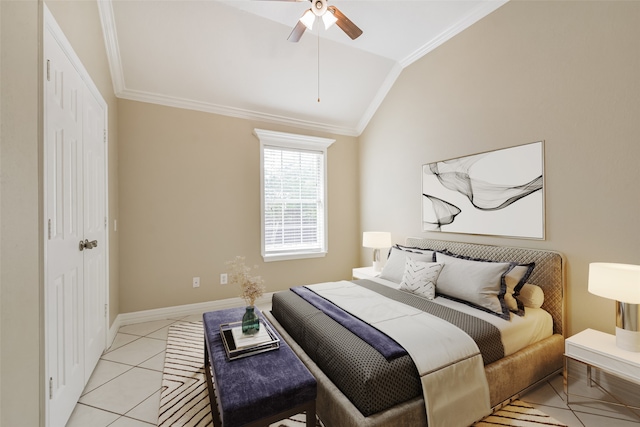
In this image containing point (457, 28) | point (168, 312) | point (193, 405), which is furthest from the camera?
point (168, 312)

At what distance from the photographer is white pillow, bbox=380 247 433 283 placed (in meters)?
3.02

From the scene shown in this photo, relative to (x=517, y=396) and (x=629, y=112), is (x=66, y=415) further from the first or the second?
(x=629, y=112)

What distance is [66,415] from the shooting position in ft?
5.74

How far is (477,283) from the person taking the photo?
231 centimetres

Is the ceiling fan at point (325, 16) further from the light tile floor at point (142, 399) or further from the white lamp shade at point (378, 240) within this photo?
the light tile floor at point (142, 399)

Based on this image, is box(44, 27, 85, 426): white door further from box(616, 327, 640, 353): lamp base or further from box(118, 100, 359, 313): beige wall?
box(616, 327, 640, 353): lamp base

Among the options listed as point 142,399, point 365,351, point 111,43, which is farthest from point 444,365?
point 111,43

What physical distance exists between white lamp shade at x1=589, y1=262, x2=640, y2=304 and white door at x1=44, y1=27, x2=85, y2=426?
3316 mm

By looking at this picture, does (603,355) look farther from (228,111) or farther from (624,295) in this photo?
(228,111)

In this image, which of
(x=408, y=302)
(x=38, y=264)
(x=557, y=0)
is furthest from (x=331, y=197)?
(x=38, y=264)
